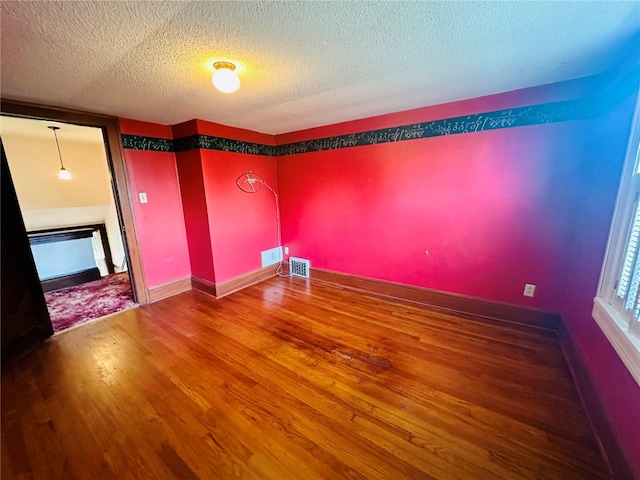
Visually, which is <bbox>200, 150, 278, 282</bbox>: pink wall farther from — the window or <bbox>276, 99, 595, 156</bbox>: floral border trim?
the window

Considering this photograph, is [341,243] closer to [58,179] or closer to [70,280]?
[70,280]

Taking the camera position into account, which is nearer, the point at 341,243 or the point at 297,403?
the point at 297,403

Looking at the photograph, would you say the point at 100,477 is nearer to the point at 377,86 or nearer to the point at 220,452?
the point at 220,452

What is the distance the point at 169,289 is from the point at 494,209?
12.5 feet

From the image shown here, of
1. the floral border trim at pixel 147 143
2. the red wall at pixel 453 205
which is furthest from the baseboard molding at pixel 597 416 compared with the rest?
the floral border trim at pixel 147 143

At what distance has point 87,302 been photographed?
308 cm

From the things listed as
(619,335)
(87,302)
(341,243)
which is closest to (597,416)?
(619,335)

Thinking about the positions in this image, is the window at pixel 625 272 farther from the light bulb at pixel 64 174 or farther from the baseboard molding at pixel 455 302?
the light bulb at pixel 64 174

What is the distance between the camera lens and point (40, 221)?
427 centimetres

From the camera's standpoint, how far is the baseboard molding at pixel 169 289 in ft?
10.1

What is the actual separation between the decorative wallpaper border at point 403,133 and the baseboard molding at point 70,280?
2.88 m

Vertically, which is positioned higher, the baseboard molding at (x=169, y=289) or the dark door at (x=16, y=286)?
the dark door at (x=16, y=286)

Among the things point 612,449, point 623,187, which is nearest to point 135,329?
point 612,449

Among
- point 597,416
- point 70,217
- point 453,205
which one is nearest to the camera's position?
point 597,416
